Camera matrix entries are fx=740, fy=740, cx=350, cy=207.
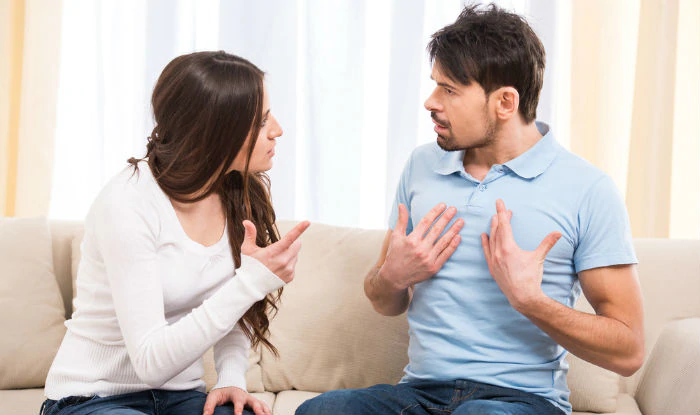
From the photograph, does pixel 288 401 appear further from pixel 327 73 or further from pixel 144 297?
pixel 327 73

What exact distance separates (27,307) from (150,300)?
34.7 inches

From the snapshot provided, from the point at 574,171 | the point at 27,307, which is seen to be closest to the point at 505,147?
the point at 574,171

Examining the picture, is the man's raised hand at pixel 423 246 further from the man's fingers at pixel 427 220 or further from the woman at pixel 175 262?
the woman at pixel 175 262

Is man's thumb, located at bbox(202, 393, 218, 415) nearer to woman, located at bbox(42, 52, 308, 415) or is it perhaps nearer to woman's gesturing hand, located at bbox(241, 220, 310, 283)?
woman, located at bbox(42, 52, 308, 415)

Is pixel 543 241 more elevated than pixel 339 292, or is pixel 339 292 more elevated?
pixel 543 241

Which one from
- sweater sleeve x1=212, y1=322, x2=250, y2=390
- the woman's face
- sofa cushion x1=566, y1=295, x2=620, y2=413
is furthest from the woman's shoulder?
sofa cushion x1=566, y1=295, x2=620, y2=413

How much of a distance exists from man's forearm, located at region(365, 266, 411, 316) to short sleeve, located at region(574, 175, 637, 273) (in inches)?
16.1

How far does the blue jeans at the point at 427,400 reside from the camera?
1505mm

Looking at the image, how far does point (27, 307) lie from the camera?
2029mm

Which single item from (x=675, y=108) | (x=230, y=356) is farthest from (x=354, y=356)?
(x=675, y=108)

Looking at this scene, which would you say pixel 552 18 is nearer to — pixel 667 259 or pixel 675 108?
pixel 675 108

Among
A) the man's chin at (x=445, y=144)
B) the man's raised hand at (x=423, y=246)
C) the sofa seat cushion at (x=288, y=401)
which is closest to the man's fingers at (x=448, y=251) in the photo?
the man's raised hand at (x=423, y=246)

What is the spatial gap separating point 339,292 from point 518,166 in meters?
0.69

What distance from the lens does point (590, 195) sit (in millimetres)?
1549
